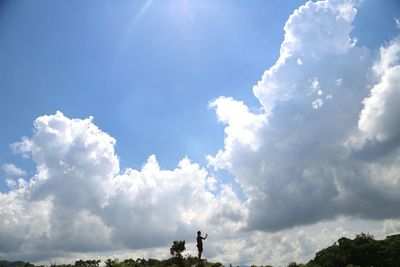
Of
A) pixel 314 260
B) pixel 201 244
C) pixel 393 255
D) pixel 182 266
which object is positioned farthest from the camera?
pixel 314 260

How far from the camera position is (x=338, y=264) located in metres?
67.8

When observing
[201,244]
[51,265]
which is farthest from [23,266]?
[201,244]

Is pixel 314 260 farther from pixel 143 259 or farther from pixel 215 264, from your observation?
pixel 215 264

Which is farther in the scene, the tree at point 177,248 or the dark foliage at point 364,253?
the dark foliage at point 364,253

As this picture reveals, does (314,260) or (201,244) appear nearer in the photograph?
(201,244)

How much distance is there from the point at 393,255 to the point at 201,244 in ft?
175

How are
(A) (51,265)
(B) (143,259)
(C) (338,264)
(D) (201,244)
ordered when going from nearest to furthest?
(D) (201,244), (A) (51,265), (B) (143,259), (C) (338,264)

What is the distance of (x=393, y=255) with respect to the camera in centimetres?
6366

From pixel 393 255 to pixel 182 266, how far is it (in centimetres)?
4341

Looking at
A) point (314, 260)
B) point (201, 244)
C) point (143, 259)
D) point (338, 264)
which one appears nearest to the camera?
point (201, 244)

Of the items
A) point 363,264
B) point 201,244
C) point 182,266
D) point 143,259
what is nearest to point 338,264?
point 363,264

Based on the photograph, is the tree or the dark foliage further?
the dark foliage

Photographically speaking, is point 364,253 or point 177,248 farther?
point 364,253

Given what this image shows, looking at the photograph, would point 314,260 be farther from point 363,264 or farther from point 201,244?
point 201,244
